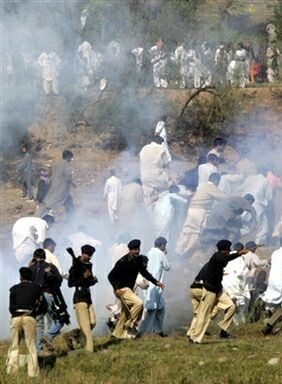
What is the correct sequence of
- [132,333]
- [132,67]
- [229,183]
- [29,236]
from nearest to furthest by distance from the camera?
1. [132,333]
2. [29,236]
3. [229,183]
4. [132,67]

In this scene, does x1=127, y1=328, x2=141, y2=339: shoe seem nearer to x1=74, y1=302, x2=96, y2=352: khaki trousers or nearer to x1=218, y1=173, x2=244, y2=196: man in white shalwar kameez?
x1=74, y1=302, x2=96, y2=352: khaki trousers

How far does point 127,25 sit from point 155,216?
1267cm

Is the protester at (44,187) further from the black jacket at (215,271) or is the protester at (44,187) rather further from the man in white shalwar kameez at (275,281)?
the black jacket at (215,271)

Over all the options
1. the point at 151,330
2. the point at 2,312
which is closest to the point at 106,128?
the point at 2,312

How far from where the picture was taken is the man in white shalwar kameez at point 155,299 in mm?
15102

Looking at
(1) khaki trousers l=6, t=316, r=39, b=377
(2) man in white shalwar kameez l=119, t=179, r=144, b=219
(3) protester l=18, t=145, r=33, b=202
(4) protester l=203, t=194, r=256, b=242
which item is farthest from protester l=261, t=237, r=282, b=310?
(3) protester l=18, t=145, r=33, b=202

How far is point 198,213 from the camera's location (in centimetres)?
1822

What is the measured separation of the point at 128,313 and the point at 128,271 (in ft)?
1.76

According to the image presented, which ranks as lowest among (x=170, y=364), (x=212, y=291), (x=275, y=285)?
(x=170, y=364)

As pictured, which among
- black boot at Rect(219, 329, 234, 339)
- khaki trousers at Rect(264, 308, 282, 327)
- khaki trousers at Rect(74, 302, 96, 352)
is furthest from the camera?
khaki trousers at Rect(264, 308, 282, 327)

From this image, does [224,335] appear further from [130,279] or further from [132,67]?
[132,67]

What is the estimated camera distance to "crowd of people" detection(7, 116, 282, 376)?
13664 millimetres

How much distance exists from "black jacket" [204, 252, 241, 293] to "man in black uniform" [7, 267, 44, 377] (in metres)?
2.20

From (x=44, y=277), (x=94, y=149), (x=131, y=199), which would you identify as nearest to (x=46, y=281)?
(x=44, y=277)
